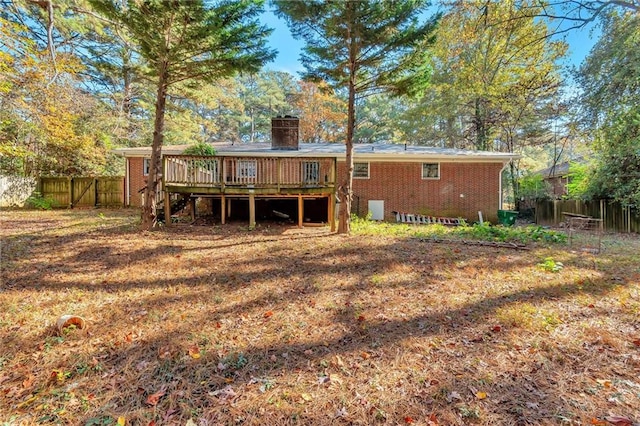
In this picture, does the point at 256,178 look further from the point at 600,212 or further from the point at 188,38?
the point at 600,212

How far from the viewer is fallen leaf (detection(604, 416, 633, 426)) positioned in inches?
86.5

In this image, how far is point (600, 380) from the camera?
2.66 meters

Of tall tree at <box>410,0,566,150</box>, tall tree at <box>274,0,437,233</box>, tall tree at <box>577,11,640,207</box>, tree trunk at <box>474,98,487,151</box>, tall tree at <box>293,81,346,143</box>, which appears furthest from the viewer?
tall tree at <box>293,81,346,143</box>

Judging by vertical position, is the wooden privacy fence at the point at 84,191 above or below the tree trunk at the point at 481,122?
below

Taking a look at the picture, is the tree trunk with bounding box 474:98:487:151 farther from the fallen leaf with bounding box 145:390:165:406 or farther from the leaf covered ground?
the fallen leaf with bounding box 145:390:165:406

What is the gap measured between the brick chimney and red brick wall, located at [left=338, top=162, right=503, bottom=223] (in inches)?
133

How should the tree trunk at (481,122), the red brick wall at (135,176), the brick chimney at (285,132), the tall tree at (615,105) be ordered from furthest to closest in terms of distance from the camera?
the tree trunk at (481,122) < the red brick wall at (135,176) < the brick chimney at (285,132) < the tall tree at (615,105)

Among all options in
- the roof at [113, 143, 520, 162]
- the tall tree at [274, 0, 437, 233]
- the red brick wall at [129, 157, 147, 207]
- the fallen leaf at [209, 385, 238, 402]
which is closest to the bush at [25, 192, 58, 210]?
the red brick wall at [129, 157, 147, 207]

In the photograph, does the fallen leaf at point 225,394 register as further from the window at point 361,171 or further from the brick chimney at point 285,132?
the brick chimney at point 285,132

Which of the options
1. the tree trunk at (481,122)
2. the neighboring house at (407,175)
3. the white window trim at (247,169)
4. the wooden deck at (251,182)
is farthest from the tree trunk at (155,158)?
the tree trunk at (481,122)

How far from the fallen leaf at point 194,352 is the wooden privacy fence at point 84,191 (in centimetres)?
1435

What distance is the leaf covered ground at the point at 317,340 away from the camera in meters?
2.41

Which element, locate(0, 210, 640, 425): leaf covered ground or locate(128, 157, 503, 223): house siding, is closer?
locate(0, 210, 640, 425): leaf covered ground

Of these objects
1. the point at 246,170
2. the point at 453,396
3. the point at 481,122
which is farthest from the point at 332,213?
the point at 481,122
